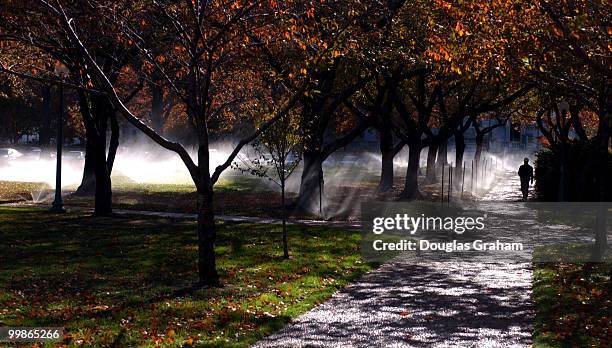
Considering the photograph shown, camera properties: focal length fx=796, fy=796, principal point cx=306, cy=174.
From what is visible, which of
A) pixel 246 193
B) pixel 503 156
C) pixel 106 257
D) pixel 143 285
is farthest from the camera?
pixel 503 156

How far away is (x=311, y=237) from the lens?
21.5 metres

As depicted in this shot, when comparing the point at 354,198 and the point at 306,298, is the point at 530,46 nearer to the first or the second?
the point at 306,298

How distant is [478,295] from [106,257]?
801cm

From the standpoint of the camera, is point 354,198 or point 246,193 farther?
point 246,193

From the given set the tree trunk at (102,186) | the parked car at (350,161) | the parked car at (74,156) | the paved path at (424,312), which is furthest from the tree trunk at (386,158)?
the parked car at (350,161)

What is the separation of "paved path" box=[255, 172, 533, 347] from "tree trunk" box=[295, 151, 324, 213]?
485 inches

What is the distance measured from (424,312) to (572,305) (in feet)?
8.57

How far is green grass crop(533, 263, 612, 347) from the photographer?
10308 millimetres

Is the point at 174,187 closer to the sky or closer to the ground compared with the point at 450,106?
closer to the ground

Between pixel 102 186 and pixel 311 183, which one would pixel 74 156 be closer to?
pixel 311 183

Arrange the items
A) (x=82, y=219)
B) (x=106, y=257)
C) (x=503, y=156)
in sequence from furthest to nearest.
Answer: (x=503, y=156) < (x=82, y=219) < (x=106, y=257)

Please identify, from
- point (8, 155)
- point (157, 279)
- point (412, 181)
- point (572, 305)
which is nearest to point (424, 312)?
point (572, 305)

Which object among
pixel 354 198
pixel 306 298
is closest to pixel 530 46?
pixel 306 298

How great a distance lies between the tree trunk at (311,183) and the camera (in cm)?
2902
